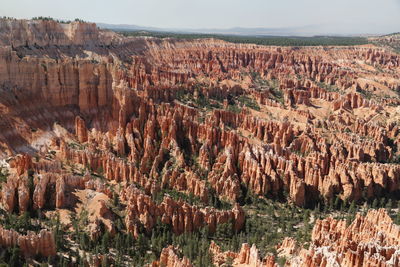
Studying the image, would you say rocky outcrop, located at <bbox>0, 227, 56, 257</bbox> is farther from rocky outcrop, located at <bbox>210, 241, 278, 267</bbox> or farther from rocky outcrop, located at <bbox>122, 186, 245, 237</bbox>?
rocky outcrop, located at <bbox>210, 241, 278, 267</bbox>

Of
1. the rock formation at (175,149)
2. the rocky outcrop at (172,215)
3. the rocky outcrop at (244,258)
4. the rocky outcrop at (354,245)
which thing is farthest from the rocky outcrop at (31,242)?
the rocky outcrop at (354,245)

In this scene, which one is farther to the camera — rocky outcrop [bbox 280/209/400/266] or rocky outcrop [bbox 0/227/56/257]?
rocky outcrop [bbox 0/227/56/257]

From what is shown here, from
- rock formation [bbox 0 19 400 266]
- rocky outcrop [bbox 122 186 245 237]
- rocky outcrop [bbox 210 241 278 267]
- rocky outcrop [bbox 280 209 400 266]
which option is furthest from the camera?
rocky outcrop [bbox 122 186 245 237]

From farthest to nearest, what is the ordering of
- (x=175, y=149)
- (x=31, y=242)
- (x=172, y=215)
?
(x=175, y=149), (x=172, y=215), (x=31, y=242)

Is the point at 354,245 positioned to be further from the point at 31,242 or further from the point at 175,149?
the point at 175,149

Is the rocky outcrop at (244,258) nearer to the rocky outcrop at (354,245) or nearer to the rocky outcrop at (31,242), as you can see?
the rocky outcrop at (354,245)

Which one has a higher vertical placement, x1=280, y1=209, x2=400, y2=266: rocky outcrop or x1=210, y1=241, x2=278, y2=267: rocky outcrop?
x1=280, y1=209, x2=400, y2=266: rocky outcrop

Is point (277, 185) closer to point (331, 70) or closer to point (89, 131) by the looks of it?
point (89, 131)

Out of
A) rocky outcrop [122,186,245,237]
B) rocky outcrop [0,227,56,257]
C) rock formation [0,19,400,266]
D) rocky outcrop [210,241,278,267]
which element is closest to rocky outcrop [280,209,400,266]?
rock formation [0,19,400,266]

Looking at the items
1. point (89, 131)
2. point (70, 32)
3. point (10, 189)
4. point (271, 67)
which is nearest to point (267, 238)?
point (10, 189)

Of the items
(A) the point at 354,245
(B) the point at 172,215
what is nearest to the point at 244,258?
(A) the point at 354,245

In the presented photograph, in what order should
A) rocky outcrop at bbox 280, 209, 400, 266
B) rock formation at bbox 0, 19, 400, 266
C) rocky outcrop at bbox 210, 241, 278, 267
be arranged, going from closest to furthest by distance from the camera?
rocky outcrop at bbox 280, 209, 400, 266
rocky outcrop at bbox 210, 241, 278, 267
rock formation at bbox 0, 19, 400, 266
